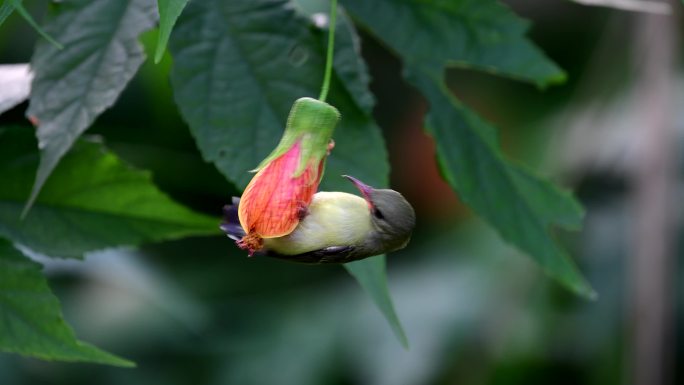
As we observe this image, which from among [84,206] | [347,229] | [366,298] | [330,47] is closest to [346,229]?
[347,229]

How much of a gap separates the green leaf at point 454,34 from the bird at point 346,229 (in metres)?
0.23

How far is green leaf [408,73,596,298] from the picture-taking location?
0.80 metres

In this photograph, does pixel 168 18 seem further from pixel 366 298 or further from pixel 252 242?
pixel 366 298

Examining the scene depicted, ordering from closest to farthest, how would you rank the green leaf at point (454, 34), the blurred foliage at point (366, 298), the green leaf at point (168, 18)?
1. the green leaf at point (168, 18)
2. the green leaf at point (454, 34)
3. the blurred foliage at point (366, 298)

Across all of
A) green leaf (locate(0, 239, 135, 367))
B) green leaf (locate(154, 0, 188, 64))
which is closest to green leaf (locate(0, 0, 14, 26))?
green leaf (locate(154, 0, 188, 64))

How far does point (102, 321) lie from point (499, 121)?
4.07 ft

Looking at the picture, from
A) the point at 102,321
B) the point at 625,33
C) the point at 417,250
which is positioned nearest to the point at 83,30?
the point at 102,321

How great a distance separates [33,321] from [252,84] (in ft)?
0.71

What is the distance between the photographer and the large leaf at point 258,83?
676mm

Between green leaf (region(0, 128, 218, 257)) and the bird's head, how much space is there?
22 centimetres

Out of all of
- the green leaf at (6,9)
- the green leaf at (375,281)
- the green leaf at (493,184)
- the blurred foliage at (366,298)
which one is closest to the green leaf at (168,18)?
the green leaf at (6,9)

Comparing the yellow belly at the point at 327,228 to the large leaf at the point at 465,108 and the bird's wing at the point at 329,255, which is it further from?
the large leaf at the point at 465,108

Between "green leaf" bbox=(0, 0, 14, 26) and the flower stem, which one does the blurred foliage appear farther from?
"green leaf" bbox=(0, 0, 14, 26)

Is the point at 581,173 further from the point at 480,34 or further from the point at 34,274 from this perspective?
the point at 34,274
